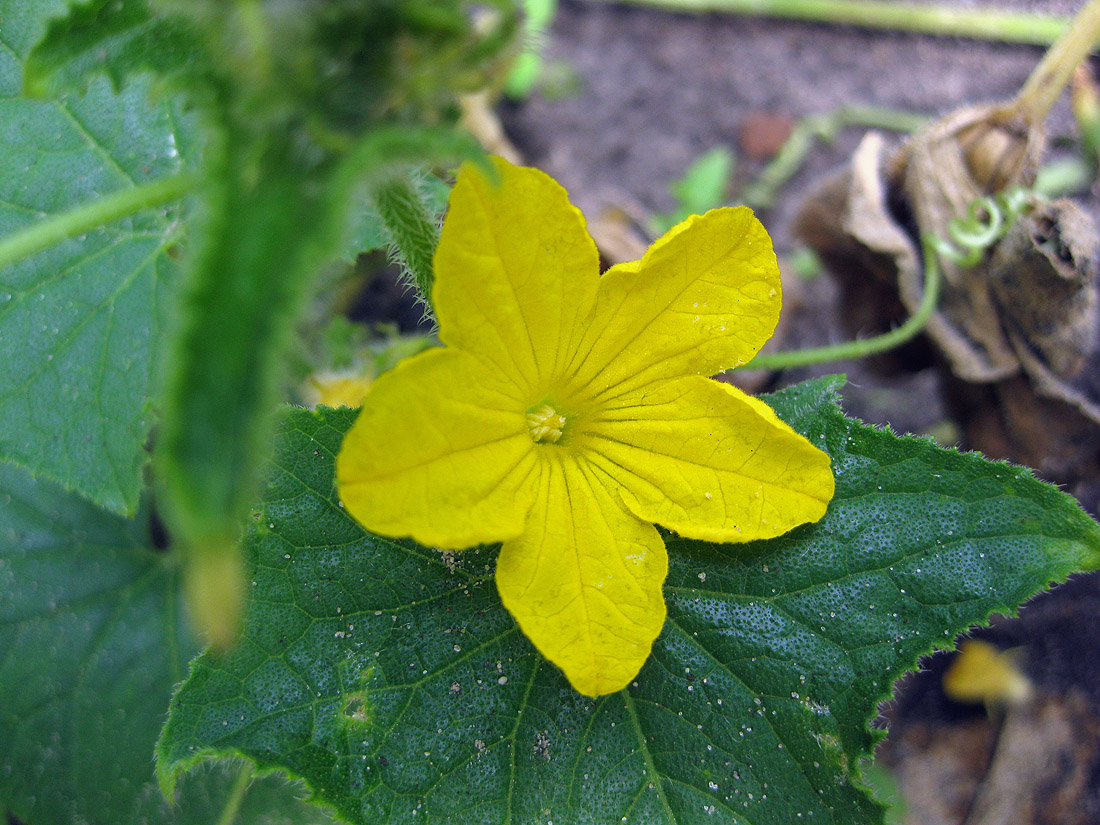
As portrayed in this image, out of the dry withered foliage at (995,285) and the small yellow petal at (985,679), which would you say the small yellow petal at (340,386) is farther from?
the small yellow petal at (985,679)

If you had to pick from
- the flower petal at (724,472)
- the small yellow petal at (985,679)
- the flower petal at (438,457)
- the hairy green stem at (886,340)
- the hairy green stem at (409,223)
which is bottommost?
the small yellow petal at (985,679)

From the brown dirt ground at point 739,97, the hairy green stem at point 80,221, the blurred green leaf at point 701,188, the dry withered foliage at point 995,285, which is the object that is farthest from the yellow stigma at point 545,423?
the blurred green leaf at point 701,188

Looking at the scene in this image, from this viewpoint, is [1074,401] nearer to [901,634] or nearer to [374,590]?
[901,634]

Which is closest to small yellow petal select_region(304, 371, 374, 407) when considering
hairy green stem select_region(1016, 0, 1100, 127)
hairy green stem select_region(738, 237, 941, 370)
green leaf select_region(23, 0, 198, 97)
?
hairy green stem select_region(738, 237, 941, 370)

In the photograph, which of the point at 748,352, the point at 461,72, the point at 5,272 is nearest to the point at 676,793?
the point at 748,352

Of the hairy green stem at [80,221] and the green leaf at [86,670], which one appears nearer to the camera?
the hairy green stem at [80,221]

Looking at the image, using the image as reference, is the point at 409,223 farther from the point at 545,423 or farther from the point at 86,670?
the point at 86,670

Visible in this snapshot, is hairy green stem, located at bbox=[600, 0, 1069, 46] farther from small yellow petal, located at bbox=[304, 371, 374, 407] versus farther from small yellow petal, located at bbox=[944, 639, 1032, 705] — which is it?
small yellow petal, located at bbox=[944, 639, 1032, 705]
